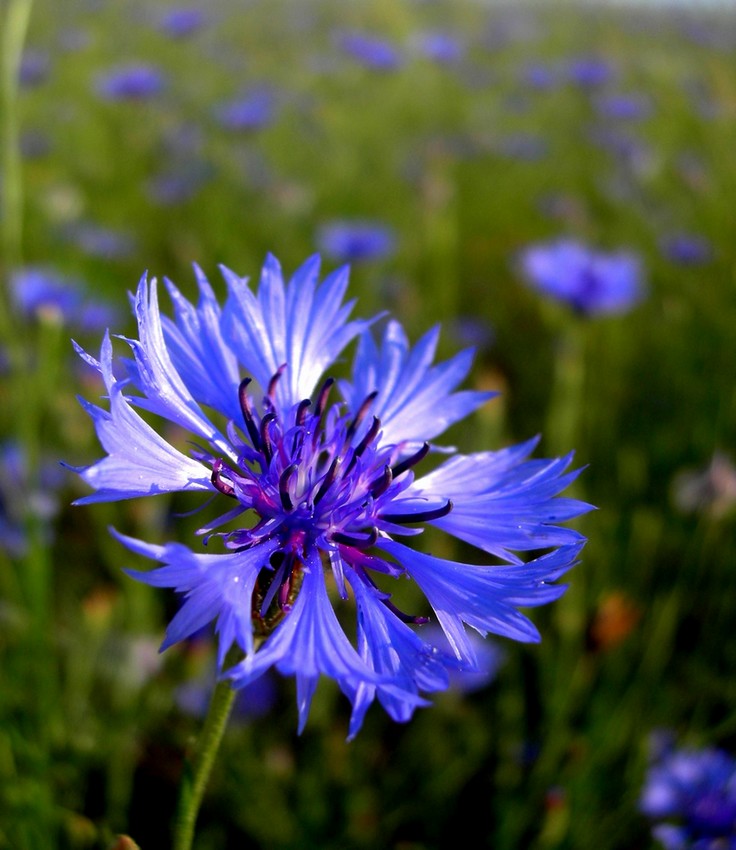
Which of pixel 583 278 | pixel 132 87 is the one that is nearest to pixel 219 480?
pixel 583 278

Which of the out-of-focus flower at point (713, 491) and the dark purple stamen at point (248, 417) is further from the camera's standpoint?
the out-of-focus flower at point (713, 491)

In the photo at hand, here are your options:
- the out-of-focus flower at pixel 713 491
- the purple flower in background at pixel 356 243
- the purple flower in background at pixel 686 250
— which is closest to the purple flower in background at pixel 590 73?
the purple flower in background at pixel 686 250

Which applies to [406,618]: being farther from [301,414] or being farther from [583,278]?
[583,278]

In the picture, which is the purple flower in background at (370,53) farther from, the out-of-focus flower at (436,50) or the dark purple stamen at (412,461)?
the dark purple stamen at (412,461)

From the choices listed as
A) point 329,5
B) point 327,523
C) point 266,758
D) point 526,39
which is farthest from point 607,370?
point 329,5

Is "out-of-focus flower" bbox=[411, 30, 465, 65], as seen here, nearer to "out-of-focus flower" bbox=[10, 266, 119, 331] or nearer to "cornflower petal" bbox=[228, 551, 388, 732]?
"out-of-focus flower" bbox=[10, 266, 119, 331]

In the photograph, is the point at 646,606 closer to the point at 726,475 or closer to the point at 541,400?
the point at 726,475
